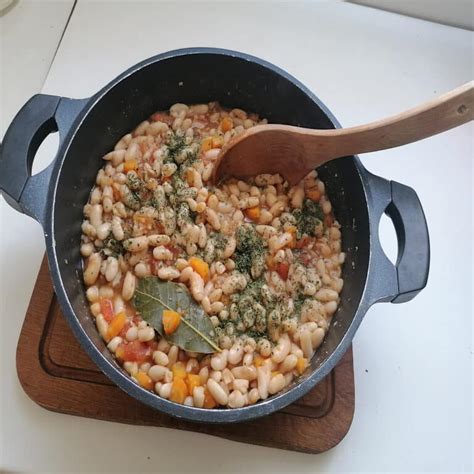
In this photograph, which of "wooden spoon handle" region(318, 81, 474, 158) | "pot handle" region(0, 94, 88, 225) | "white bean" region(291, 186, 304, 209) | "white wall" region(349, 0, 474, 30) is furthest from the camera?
"white wall" region(349, 0, 474, 30)

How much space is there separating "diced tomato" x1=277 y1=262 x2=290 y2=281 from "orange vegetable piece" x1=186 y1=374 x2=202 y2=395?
0.76 feet

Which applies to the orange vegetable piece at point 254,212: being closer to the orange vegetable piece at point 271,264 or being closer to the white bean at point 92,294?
the orange vegetable piece at point 271,264

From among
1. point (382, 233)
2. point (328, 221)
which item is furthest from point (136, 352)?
point (382, 233)

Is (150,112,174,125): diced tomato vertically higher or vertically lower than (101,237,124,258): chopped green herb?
higher

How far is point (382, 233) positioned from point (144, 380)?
0.56 m

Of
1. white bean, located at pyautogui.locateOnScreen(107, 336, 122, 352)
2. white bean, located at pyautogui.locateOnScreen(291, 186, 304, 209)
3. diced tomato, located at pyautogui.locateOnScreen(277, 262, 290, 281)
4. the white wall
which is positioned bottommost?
white bean, located at pyautogui.locateOnScreen(107, 336, 122, 352)

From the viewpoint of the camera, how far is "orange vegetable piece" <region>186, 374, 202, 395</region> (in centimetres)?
88

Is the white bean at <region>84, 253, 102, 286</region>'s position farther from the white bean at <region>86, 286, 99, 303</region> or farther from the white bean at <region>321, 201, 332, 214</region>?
the white bean at <region>321, 201, 332, 214</region>

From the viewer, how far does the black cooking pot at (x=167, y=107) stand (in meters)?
0.80

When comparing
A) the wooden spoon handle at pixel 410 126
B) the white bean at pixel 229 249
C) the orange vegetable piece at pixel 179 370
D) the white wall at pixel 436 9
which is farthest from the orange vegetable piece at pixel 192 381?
the white wall at pixel 436 9

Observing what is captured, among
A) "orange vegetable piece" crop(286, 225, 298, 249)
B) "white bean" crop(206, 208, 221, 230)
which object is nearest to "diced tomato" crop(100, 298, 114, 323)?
"white bean" crop(206, 208, 221, 230)

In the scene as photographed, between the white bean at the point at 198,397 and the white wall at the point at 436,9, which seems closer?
the white bean at the point at 198,397

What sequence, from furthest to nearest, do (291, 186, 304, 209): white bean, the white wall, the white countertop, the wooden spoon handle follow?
the white wall
(291, 186, 304, 209): white bean
the white countertop
the wooden spoon handle

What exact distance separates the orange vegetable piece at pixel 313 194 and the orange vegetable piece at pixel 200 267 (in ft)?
0.83
